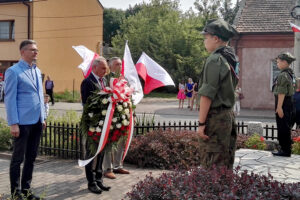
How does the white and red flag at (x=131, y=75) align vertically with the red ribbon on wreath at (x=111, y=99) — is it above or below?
above

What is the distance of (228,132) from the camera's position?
12.8ft

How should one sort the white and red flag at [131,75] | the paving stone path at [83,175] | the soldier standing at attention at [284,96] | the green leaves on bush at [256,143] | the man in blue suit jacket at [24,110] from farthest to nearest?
the green leaves on bush at [256,143]
the white and red flag at [131,75]
the soldier standing at attention at [284,96]
the paving stone path at [83,175]
the man in blue suit jacket at [24,110]

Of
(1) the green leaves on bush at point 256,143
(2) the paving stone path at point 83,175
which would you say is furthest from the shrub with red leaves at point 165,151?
(1) the green leaves on bush at point 256,143

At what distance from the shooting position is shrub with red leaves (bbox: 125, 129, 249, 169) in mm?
6820

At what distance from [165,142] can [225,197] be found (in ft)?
14.2

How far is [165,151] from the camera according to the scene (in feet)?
22.5

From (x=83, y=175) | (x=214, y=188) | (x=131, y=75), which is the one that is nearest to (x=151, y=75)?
(x=131, y=75)

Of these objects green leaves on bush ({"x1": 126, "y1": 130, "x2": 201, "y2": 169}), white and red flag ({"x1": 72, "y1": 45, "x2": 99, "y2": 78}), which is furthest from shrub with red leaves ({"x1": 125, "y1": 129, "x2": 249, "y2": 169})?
white and red flag ({"x1": 72, "y1": 45, "x2": 99, "y2": 78})

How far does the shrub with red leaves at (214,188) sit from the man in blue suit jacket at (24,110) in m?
2.00

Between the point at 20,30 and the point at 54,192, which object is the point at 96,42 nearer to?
the point at 20,30

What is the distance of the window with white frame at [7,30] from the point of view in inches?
1141

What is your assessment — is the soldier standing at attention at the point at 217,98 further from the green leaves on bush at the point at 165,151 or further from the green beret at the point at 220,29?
the green leaves on bush at the point at 165,151

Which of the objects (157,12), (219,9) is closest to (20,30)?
(157,12)

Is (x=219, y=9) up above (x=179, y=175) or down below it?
above
